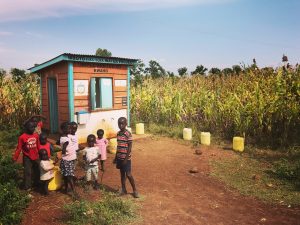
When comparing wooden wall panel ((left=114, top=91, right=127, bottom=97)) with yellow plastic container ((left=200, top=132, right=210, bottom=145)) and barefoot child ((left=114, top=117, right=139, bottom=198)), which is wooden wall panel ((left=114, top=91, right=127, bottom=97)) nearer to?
yellow plastic container ((left=200, top=132, right=210, bottom=145))

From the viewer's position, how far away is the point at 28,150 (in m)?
5.45

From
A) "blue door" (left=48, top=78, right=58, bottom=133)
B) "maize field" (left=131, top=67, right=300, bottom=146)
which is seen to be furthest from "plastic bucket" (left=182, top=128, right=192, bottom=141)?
"blue door" (left=48, top=78, right=58, bottom=133)

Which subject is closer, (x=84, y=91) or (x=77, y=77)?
(x=77, y=77)

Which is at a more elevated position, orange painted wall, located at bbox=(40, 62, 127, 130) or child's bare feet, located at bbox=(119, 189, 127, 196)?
orange painted wall, located at bbox=(40, 62, 127, 130)

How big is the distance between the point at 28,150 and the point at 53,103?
17.6 feet

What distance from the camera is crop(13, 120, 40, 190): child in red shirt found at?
5.41 meters

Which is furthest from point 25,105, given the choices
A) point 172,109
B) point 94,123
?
point 172,109

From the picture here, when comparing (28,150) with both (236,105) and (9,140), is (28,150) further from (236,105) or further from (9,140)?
(236,105)

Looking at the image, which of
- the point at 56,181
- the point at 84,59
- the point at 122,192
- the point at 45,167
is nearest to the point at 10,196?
the point at 45,167

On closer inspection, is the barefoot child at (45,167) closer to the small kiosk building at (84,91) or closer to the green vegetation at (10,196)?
the green vegetation at (10,196)

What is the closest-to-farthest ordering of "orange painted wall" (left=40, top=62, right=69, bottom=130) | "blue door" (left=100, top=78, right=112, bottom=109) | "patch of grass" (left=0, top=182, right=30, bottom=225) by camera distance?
"patch of grass" (left=0, top=182, right=30, bottom=225) → "orange painted wall" (left=40, top=62, right=69, bottom=130) → "blue door" (left=100, top=78, right=112, bottom=109)

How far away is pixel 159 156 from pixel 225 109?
3634 mm

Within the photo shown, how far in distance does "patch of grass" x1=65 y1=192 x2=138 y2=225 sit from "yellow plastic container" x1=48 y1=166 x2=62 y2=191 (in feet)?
3.73

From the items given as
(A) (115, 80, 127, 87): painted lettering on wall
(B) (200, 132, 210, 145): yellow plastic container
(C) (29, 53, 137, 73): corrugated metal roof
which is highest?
(C) (29, 53, 137, 73): corrugated metal roof
